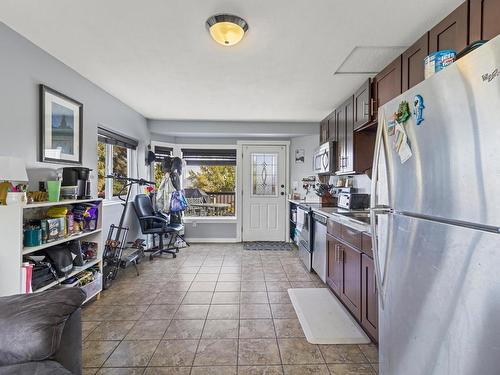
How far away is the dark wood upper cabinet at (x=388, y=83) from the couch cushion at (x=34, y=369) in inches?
104

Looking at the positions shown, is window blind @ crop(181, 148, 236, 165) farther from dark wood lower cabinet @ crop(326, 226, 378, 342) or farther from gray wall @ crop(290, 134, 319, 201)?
dark wood lower cabinet @ crop(326, 226, 378, 342)

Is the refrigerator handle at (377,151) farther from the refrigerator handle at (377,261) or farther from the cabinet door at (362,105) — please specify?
the cabinet door at (362,105)

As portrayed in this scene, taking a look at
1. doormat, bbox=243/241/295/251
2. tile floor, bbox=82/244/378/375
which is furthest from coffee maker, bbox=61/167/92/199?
doormat, bbox=243/241/295/251

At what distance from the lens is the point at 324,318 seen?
2344mm

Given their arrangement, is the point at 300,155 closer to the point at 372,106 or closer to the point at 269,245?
the point at 269,245

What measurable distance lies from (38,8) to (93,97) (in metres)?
1.37

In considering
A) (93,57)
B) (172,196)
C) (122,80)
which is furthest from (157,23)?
(172,196)

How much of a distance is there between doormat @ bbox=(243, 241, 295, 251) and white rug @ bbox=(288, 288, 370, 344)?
1.78m

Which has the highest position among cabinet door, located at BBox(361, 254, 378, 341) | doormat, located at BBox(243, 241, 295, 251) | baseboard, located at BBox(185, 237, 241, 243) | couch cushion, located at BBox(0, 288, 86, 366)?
couch cushion, located at BBox(0, 288, 86, 366)

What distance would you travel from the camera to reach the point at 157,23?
183 cm

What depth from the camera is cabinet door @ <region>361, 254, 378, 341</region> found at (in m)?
1.87

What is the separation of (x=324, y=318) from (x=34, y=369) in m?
2.04

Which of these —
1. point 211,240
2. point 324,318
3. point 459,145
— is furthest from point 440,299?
point 211,240

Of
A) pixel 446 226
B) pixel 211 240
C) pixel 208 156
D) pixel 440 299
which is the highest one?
pixel 208 156
